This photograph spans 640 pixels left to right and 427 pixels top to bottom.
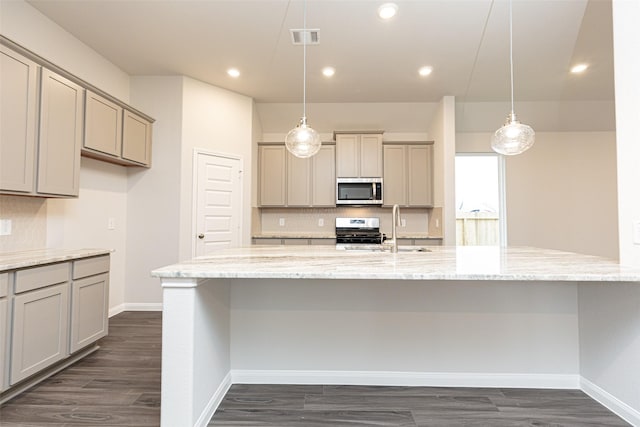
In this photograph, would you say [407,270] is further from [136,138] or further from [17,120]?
[136,138]

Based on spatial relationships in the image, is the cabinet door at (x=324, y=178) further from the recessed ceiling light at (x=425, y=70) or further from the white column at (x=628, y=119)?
the white column at (x=628, y=119)

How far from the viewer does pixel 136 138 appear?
3611 mm

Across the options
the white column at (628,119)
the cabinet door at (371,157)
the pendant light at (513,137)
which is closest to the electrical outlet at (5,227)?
the pendant light at (513,137)

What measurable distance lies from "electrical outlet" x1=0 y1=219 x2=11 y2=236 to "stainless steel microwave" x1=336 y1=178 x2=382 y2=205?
12.1 ft

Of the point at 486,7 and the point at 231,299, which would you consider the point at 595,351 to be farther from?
the point at 486,7

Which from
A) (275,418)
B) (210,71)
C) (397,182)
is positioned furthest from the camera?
(397,182)

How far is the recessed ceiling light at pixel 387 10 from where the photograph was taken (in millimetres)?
2658

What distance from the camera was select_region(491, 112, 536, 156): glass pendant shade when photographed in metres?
2.39

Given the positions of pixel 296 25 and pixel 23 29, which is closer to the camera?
pixel 23 29

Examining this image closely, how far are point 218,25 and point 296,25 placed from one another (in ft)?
2.41

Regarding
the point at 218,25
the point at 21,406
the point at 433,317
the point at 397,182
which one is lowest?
the point at 21,406

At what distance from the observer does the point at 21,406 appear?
1878 mm

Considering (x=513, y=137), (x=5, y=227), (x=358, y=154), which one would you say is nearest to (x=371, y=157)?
(x=358, y=154)

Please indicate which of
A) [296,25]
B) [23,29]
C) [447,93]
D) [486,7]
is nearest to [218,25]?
[296,25]
